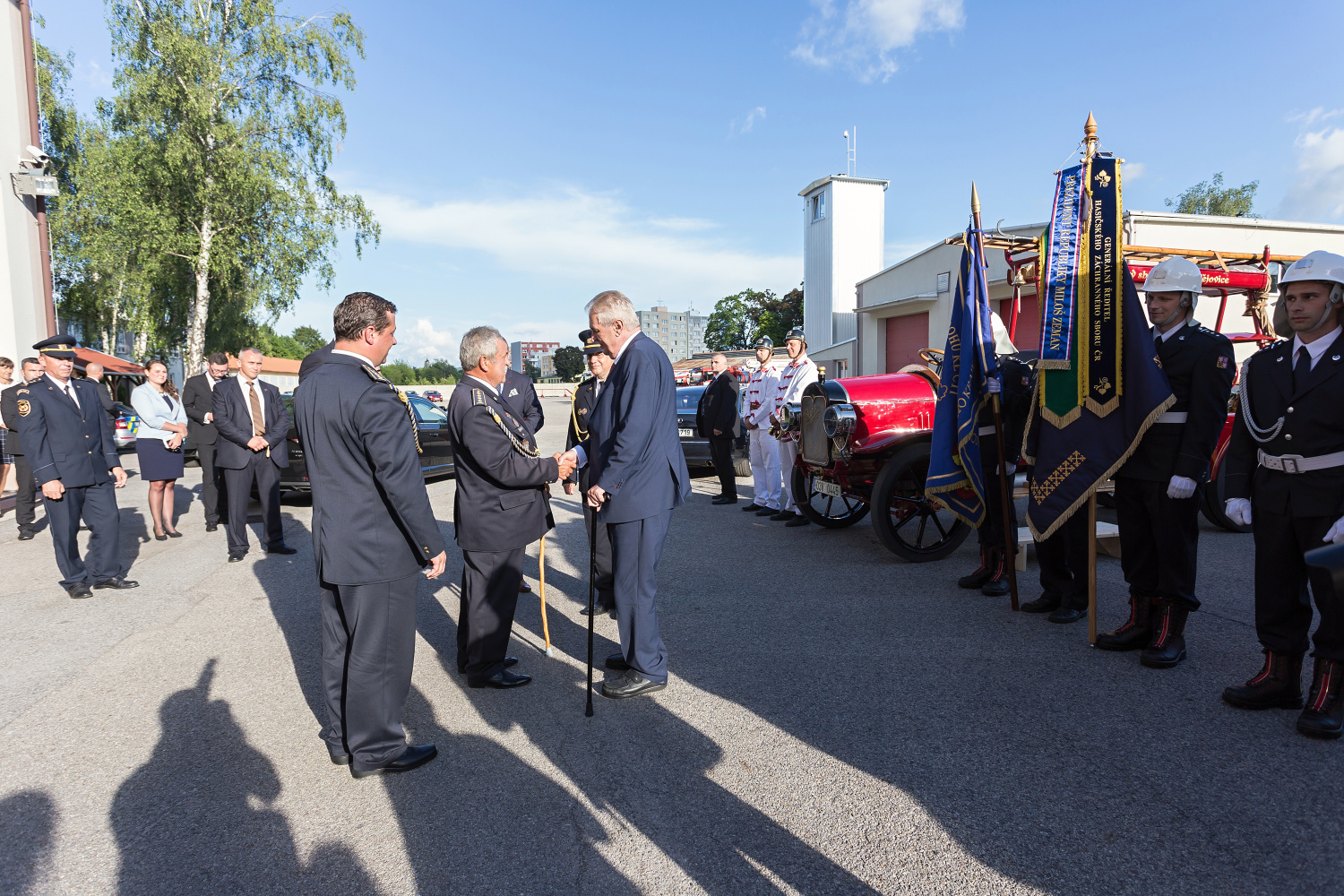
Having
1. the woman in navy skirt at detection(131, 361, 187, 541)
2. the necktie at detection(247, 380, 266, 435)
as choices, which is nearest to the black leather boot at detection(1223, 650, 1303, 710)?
the necktie at detection(247, 380, 266, 435)

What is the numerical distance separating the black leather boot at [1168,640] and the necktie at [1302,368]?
1.26 m

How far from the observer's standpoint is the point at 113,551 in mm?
5609

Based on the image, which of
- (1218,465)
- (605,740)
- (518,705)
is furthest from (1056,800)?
(1218,465)

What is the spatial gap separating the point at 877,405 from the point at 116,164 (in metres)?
25.0

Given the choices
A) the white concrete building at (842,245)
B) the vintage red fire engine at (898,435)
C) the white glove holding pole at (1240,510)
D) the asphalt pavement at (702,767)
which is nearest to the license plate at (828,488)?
the vintage red fire engine at (898,435)

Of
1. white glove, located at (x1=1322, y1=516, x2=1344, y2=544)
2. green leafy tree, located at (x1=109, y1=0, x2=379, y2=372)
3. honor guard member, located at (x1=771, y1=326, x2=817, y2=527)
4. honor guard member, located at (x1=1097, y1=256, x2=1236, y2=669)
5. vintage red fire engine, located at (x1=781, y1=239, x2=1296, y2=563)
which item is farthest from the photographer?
green leafy tree, located at (x1=109, y1=0, x2=379, y2=372)

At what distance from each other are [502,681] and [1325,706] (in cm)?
370

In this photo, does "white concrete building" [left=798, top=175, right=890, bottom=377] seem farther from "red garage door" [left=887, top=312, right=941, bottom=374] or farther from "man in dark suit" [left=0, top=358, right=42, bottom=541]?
"man in dark suit" [left=0, top=358, right=42, bottom=541]

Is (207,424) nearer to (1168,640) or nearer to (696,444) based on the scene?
(696,444)

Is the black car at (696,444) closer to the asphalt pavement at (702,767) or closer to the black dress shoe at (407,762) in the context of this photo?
the asphalt pavement at (702,767)

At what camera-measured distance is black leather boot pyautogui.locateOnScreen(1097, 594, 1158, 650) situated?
3980 millimetres

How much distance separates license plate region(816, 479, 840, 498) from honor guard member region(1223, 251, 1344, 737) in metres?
3.17

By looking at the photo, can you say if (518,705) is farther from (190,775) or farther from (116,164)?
(116,164)

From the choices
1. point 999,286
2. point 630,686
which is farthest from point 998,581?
point 999,286
